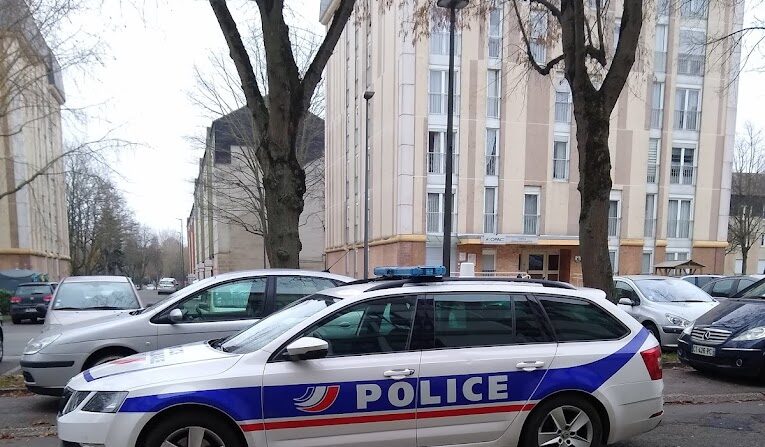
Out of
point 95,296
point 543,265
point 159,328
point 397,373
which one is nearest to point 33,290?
point 95,296

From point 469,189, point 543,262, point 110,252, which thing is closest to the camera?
point 469,189

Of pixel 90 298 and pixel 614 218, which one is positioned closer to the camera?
pixel 90 298

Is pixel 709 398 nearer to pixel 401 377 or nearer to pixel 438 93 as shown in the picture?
pixel 401 377

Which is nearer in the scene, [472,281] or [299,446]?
[299,446]

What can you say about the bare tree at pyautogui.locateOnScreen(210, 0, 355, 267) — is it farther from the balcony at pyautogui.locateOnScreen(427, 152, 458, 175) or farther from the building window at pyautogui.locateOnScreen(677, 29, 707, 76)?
the building window at pyautogui.locateOnScreen(677, 29, 707, 76)

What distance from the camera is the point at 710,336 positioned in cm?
724

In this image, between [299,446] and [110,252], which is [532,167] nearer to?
[299,446]

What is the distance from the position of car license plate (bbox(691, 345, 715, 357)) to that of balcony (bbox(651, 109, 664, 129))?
82.8 ft

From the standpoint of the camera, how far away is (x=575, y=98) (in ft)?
30.2

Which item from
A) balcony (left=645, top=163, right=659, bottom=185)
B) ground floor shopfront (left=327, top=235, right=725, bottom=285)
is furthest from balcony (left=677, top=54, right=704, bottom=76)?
ground floor shopfront (left=327, top=235, right=725, bottom=285)

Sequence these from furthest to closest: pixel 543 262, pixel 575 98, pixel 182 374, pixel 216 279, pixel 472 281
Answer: pixel 543 262 → pixel 575 98 → pixel 216 279 → pixel 472 281 → pixel 182 374

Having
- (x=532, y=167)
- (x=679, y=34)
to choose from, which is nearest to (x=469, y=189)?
(x=532, y=167)

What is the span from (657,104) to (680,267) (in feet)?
32.3

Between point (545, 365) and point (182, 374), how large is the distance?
2737 mm
